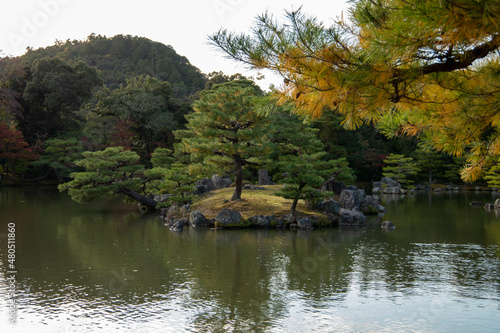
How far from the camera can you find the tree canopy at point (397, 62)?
115 inches

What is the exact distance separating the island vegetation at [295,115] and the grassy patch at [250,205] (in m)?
0.14

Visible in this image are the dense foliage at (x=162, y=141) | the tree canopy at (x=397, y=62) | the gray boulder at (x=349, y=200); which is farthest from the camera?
the gray boulder at (x=349, y=200)

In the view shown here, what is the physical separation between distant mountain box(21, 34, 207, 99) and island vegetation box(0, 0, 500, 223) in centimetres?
882

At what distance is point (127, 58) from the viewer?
57344mm

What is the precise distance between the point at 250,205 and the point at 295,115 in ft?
29.0

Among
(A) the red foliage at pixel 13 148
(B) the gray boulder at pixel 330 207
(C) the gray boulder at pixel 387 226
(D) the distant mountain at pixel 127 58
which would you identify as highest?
(D) the distant mountain at pixel 127 58

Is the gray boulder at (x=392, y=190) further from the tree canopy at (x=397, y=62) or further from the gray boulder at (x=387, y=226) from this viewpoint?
the tree canopy at (x=397, y=62)

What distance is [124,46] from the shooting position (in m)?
59.4

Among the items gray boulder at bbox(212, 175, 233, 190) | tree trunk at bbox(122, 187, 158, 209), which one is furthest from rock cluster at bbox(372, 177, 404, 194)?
tree trunk at bbox(122, 187, 158, 209)

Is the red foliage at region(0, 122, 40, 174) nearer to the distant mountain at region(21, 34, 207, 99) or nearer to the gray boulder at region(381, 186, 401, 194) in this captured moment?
the gray boulder at region(381, 186, 401, 194)

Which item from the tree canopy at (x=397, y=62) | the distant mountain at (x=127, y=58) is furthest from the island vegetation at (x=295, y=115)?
the distant mountain at (x=127, y=58)

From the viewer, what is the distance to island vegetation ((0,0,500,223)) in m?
3.35

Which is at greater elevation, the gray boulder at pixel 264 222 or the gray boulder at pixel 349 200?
the gray boulder at pixel 349 200

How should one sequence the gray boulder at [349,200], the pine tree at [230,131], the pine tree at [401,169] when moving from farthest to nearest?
1. the pine tree at [401,169]
2. the gray boulder at [349,200]
3. the pine tree at [230,131]
